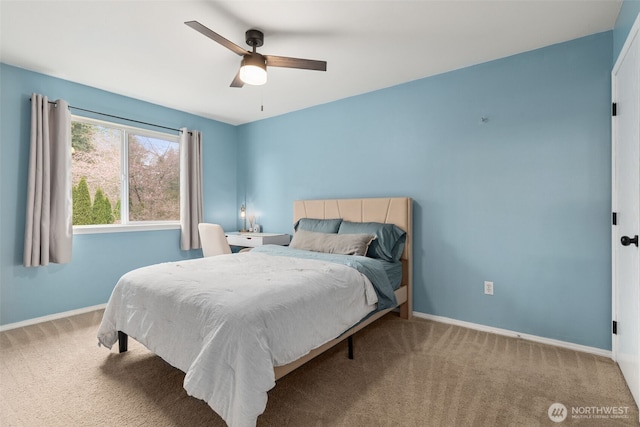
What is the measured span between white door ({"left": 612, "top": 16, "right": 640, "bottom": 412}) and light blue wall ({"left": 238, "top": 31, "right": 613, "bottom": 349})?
133 millimetres

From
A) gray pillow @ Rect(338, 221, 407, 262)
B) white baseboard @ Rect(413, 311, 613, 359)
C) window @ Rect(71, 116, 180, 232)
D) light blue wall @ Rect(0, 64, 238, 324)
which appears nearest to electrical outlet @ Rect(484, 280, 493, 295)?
white baseboard @ Rect(413, 311, 613, 359)

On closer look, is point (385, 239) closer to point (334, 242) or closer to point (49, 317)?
point (334, 242)

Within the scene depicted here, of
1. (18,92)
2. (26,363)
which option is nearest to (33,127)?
(18,92)

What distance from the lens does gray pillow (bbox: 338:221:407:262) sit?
3.00 meters

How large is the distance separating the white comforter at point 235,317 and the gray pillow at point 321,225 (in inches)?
38.7

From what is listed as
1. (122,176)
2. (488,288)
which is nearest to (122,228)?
(122,176)

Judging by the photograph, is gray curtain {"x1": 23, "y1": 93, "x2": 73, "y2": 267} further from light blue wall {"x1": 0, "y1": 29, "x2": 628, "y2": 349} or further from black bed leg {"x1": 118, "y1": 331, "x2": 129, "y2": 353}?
black bed leg {"x1": 118, "y1": 331, "x2": 129, "y2": 353}

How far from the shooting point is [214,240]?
3514 millimetres

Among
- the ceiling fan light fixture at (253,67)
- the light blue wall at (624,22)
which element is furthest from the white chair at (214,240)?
the light blue wall at (624,22)

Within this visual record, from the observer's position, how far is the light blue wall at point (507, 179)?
241 centimetres

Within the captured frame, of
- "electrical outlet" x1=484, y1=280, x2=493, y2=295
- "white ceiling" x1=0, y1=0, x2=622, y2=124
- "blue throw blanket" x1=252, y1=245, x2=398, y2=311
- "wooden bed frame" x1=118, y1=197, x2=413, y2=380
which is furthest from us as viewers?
"wooden bed frame" x1=118, y1=197, x2=413, y2=380

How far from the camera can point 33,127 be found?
2945 millimetres

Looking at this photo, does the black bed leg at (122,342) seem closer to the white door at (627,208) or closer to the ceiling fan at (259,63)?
the ceiling fan at (259,63)

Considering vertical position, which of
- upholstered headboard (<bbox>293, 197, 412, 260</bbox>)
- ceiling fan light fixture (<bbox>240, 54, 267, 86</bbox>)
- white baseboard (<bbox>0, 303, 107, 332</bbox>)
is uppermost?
ceiling fan light fixture (<bbox>240, 54, 267, 86</bbox>)
